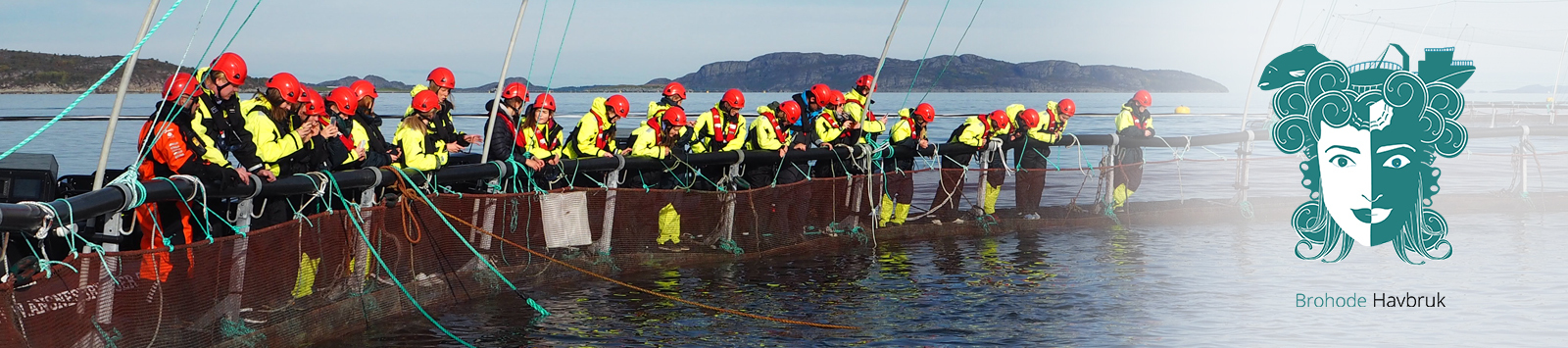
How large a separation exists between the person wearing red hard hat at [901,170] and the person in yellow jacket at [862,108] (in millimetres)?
270

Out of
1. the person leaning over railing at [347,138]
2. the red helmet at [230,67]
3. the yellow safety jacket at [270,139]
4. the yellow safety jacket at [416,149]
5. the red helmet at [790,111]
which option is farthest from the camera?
the red helmet at [790,111]

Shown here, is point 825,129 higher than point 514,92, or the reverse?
point 514,92

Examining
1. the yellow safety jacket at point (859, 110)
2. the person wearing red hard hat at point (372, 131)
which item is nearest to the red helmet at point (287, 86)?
the person wearing red hard hat at point (372, 131)

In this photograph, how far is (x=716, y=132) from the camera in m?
13.0

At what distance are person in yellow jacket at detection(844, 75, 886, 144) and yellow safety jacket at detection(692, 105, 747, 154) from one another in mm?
1450

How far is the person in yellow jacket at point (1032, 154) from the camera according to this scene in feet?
47.9

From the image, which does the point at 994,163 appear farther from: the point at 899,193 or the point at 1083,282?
the point at 1083,282

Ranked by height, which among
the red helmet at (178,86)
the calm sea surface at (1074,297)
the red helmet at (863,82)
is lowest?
the calm sea surface at (1074,297)

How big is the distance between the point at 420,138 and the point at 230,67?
4.95 ft

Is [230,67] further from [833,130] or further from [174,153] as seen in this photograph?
[833,130]

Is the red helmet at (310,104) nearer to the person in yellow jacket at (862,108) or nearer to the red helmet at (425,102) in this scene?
the red helmet at (425,102)

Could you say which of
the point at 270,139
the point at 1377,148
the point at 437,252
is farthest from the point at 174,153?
the point at 1377,148

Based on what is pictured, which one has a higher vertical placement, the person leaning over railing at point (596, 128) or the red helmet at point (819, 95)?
the red helmet at point (819, 95)

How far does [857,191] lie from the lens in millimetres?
13031
